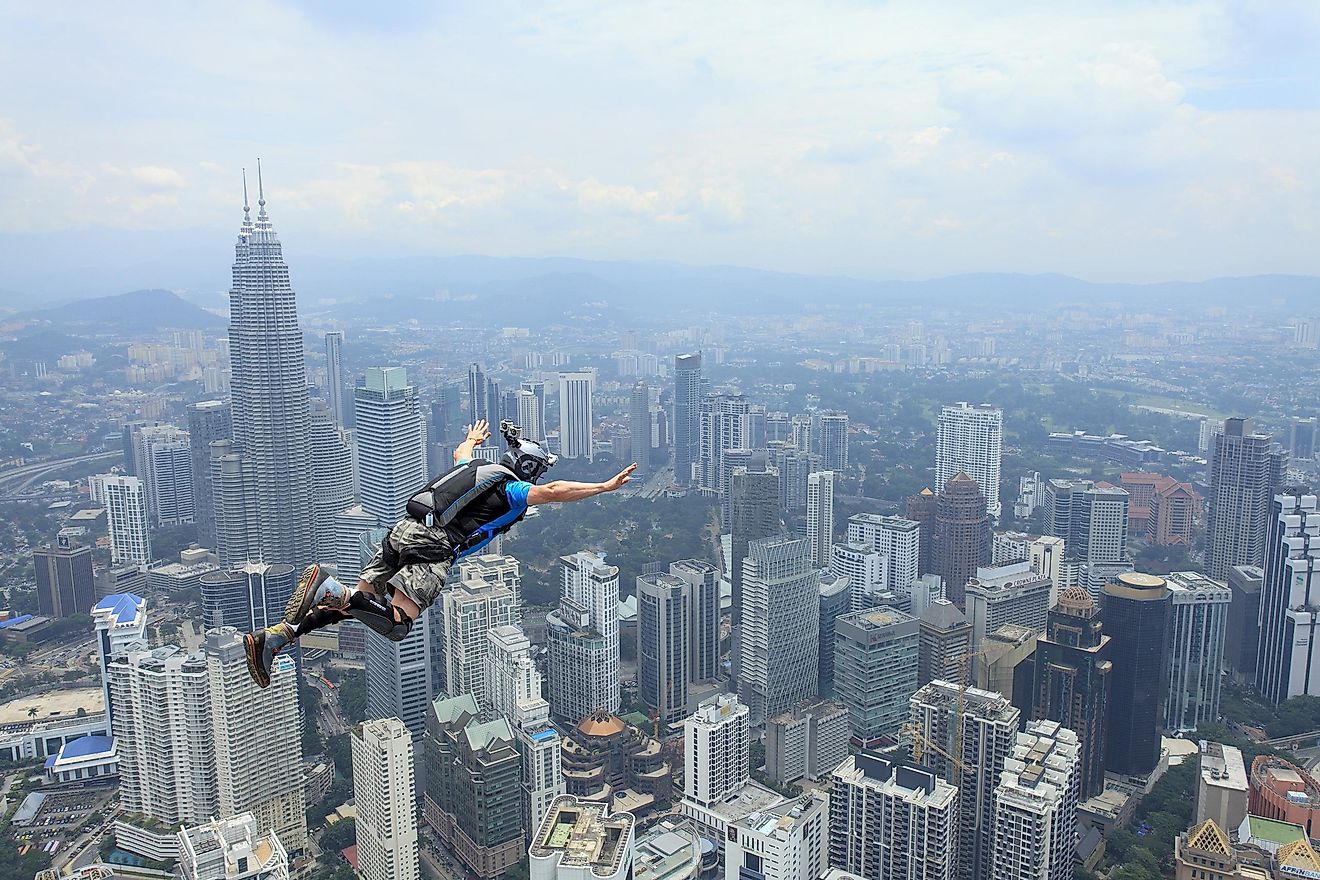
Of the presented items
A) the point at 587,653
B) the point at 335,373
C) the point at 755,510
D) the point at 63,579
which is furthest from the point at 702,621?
the point at 335,373

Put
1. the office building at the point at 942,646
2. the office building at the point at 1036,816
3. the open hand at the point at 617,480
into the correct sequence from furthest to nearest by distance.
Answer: the office building at the point at 942,646, the office building at the point at 1036,816, the open hand at the point at 617,480

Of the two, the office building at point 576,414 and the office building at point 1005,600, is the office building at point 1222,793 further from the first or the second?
the office building at point 576,414

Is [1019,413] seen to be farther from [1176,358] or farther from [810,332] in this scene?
[810,332]

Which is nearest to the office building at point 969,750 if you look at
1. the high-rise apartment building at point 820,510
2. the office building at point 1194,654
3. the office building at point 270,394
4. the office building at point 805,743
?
the office building at point 805,743

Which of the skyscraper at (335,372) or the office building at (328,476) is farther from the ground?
the skyscraper at (335,372)

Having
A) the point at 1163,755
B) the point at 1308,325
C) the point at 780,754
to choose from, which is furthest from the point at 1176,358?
the point at 780,754

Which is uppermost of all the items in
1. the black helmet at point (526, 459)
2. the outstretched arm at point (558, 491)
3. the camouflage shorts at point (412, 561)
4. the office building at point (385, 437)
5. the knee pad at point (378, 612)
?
the black helmet at point (526, 459)

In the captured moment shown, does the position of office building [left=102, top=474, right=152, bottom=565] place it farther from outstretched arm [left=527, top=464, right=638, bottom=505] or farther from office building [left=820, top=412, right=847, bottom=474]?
outstretched arm [left=527, top=464, right=638, bottom=505]
